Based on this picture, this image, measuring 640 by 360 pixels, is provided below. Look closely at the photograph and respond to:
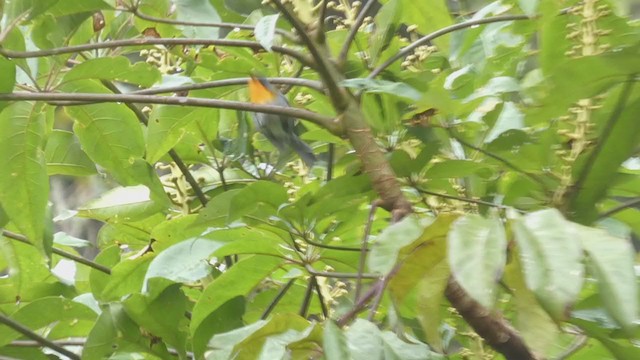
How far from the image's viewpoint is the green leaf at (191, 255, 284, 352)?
28.0 inches

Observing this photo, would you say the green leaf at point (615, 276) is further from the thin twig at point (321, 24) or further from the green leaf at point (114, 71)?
the green leaf at point (114, 71)

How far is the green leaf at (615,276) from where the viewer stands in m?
0.40

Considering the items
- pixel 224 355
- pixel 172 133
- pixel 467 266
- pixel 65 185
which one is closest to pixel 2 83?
pixel 172 133

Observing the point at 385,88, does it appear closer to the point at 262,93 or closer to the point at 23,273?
the point at 262,93

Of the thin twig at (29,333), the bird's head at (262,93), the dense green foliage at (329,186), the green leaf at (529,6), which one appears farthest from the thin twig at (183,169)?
the green leaf at (529,6)

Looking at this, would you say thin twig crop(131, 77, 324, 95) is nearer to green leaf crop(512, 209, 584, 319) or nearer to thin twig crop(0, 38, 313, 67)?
thin twig crop(0, 38, 313, 67)

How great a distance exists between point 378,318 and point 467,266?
47 centimetres

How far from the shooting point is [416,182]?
743mm

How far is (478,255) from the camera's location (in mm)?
443

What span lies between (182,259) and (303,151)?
25cm

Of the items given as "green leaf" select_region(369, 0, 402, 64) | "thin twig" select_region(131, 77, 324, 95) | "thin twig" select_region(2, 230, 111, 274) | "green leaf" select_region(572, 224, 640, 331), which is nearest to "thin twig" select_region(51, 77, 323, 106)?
"thin twig" select_region(131, 77, 324, 95)

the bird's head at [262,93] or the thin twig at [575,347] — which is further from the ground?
the bird's head at [262,93]

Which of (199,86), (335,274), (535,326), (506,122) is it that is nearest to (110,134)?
(199,86)

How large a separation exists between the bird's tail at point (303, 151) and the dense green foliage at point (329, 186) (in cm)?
5
